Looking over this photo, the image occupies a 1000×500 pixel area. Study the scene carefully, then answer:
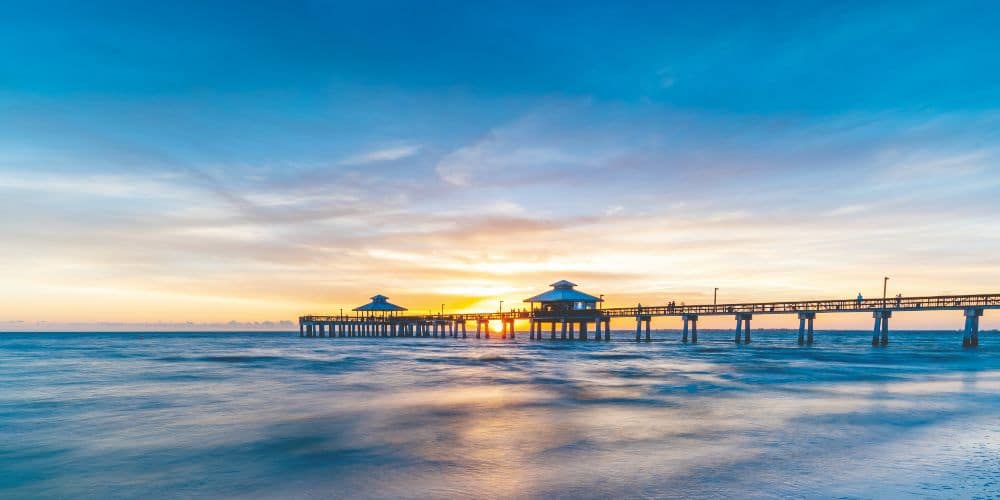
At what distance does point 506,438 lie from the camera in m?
12.5

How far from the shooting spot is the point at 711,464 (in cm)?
980

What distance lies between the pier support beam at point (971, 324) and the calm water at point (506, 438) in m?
26.8

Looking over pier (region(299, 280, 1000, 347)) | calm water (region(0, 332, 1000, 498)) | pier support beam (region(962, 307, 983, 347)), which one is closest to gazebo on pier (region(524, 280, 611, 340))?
pier (region(299, 280, 1000, 347))

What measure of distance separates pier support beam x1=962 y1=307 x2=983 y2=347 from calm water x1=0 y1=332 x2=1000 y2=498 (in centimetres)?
2679

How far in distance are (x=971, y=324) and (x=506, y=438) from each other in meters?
53.7

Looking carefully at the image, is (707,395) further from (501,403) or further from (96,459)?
(96,459)

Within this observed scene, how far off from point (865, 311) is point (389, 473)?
2078 inches

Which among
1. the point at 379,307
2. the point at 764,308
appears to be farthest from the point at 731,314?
the point at 379,307

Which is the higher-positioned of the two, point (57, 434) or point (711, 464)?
point (711, 464)

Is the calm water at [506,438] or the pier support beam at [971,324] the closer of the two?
the calm water at [506,438]

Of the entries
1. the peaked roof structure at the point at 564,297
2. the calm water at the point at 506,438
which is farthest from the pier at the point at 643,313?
the calm water at the point at 506,438

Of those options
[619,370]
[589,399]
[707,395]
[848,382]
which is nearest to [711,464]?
[589,399]

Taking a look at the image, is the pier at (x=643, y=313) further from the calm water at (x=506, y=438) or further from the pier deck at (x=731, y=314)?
the calm water at (x=506, y=438)

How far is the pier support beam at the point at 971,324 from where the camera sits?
44.8 metres
